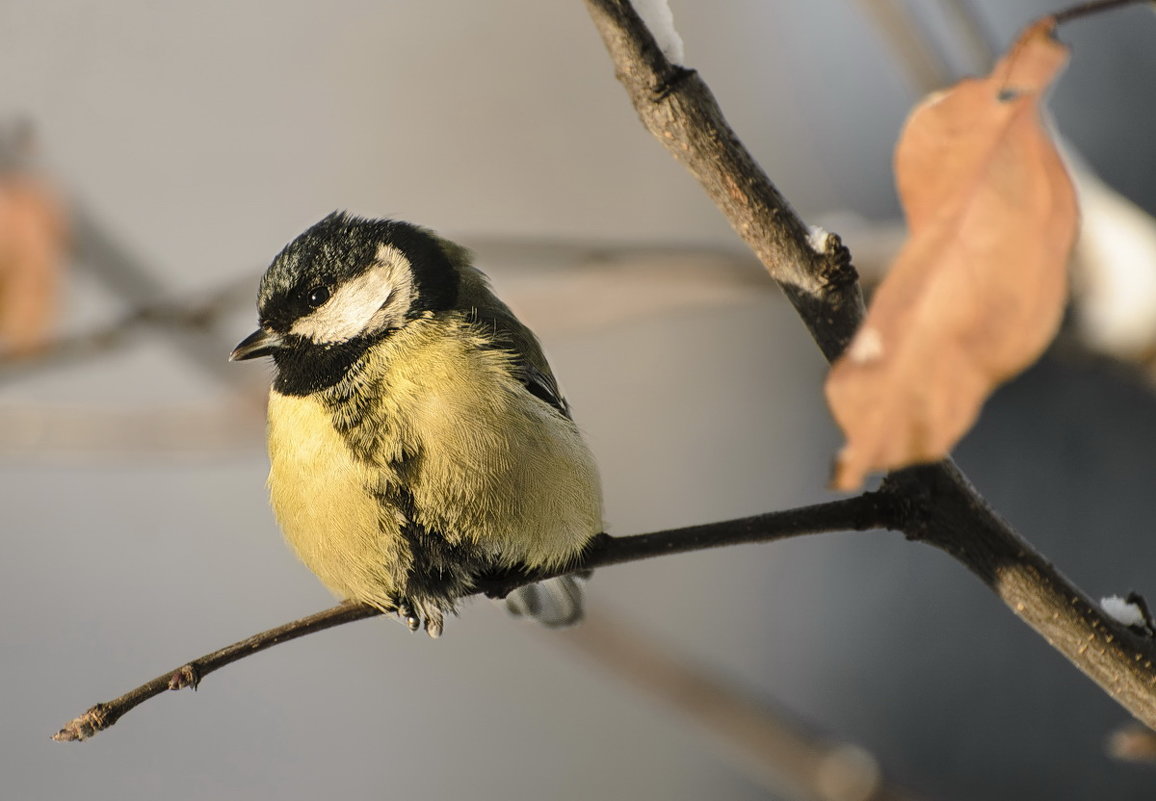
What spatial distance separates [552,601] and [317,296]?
1.80 feet

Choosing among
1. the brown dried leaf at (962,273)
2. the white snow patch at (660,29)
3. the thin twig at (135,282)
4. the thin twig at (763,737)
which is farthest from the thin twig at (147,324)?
the brown dried leaf at (962,273)

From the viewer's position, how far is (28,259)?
1.89 meters

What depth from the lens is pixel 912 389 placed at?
0.62 metres

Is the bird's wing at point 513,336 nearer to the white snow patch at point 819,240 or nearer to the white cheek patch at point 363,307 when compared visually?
the white cheek patch at point 363,307

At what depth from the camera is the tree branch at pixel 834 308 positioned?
2.77 feet

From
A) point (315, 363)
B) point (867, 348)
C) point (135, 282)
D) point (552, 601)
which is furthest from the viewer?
point (135, 282)

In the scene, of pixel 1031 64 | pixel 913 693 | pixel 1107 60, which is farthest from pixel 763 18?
pixel 1031 64

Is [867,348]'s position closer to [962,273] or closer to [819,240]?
[962,273]

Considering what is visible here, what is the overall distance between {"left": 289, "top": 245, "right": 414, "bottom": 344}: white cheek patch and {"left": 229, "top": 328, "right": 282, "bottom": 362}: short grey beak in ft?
0.11

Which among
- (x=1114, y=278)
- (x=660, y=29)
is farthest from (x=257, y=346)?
(x=1114, y=278)

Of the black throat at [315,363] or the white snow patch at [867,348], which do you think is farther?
the black throat at [315,363]

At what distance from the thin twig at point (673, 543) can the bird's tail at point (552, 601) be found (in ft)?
1.49

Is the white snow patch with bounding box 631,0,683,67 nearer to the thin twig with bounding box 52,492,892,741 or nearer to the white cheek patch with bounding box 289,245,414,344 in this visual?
the thin twig with bounding box 52,492,892,741

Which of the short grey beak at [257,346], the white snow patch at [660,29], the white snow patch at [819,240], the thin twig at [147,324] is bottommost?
the white snow patch at [819,240]
